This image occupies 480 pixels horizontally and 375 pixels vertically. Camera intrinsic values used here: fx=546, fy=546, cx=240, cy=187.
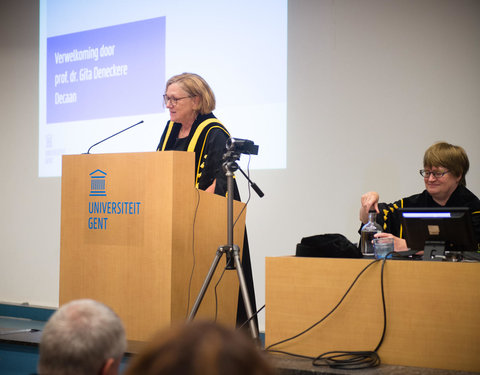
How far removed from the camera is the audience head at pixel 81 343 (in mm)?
886

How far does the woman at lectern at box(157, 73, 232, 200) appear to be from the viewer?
113 inches

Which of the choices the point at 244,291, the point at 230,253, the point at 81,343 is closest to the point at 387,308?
the point at 244,291

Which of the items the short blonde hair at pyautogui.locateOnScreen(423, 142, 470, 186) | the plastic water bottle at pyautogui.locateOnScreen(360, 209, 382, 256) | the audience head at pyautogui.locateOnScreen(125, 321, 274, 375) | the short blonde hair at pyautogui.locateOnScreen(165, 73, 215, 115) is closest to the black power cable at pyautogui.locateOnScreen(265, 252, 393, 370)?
the plastic water bottle at pyautogui.locateOnScreen(360, 209, 382, 256)

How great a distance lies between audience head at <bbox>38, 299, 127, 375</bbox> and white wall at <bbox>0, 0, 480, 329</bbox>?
3063mm

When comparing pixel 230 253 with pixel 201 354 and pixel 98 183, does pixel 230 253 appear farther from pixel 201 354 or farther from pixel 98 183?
pixel 201 354

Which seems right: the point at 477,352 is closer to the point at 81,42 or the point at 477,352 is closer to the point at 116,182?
the point at 116,182

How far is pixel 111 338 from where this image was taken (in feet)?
3.04

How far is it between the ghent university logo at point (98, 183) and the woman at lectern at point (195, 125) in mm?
623

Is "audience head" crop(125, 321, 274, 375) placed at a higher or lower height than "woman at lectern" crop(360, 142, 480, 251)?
lower

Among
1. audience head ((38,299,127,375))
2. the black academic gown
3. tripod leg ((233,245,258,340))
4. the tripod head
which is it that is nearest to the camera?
audience head ((38,299,127,375))

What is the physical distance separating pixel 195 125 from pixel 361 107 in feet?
4.55

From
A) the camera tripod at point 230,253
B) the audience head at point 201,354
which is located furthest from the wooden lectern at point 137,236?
the audience head at point 201,354

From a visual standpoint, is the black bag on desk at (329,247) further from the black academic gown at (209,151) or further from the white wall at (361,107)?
the white wall at (361,107)

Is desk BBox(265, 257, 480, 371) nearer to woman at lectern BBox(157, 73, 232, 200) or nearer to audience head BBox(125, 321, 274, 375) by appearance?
woman at lectern BBox(157, 73, 232, 200)
